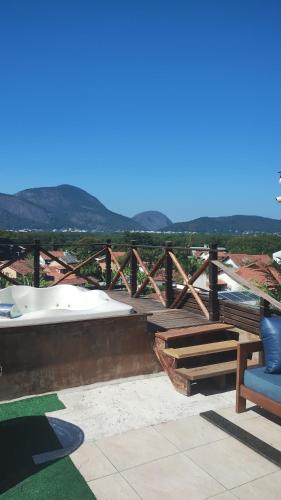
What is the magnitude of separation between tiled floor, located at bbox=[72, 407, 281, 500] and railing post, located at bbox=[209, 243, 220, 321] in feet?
5.72

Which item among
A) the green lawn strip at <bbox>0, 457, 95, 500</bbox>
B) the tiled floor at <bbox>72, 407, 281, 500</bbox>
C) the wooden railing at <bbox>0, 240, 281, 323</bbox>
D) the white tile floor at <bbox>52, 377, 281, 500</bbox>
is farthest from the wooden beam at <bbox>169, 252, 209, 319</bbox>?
the green lawn strip at <bbox>0, 457, 95, 500</bbox>

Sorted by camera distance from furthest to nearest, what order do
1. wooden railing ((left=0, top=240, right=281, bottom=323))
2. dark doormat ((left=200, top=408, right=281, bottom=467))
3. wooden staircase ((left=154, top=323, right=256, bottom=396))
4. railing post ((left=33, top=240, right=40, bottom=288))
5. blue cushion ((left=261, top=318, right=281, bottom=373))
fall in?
railing post ((left=33, top=240, right=40, bottom=288)), wooden railing ((left=0, top=240, right=281, bottom=323)), wooden staircase ((left=154, top=323, right=256, bottom=396)), blue cushion ((left=261, top=318, right=281, bottom=373)), dark doormat ((left=200, top=408, right=281, bottom=467))

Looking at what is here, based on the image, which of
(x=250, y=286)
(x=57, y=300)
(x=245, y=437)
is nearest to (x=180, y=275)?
(x=250, y=286)

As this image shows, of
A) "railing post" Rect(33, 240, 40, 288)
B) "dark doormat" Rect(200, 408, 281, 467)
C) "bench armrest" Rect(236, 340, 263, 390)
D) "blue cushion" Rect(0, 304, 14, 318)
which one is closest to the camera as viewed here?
"dark doormat" Rect(200, 408, 281, 467)

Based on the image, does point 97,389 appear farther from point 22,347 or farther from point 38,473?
point 38,473

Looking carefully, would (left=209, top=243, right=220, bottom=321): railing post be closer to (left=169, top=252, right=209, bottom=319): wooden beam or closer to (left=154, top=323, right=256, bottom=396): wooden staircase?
(left=169, top=252, right=209, bottom=319): wooden beam

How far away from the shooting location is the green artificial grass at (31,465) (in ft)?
8.18

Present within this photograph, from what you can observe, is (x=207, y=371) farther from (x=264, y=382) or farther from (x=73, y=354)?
(x=73, y=354)

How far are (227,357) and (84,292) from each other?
6.89ft

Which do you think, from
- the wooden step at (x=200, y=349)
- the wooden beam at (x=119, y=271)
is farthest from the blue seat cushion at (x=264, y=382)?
the wooden beam at (x=119, y=271)

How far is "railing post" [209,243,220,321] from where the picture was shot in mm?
4941

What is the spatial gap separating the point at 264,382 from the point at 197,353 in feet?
3.48

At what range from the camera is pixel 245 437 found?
10.4ft

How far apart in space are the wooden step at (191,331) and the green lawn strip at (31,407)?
1.24m
